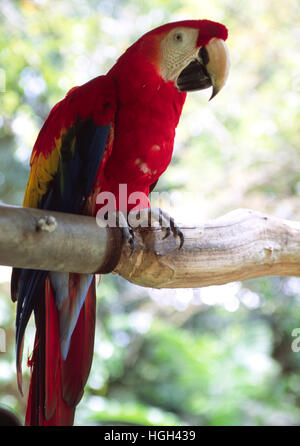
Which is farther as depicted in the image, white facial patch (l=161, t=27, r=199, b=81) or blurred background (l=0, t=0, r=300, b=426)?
blurred background (l=0, t=0, r=300, b=426)

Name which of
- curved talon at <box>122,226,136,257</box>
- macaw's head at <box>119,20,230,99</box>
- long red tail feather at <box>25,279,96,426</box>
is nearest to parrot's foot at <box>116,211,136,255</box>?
curved talon at <box>122,226,136,257</box>

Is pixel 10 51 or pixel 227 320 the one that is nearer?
pixel 10 51

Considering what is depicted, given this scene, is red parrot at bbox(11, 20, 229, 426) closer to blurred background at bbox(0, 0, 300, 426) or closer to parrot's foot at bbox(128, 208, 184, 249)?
parrot's foot at bbox(128, 208, 184, 249)

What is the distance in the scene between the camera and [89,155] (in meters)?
0.82

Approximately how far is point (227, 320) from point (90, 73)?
212 cm

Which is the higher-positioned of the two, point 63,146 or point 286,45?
point 286,45

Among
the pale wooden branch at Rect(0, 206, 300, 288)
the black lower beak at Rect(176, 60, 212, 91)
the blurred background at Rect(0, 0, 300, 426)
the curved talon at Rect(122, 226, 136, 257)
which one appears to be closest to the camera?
the pale wooden branch at Rect(0, 206, 300, 288)

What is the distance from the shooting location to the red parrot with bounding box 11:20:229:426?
2.67ft

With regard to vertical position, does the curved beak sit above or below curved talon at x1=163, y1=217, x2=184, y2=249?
above

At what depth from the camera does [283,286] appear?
2502 mm

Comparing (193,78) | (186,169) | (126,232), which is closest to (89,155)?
(126,232)

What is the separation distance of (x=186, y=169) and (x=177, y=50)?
145cm

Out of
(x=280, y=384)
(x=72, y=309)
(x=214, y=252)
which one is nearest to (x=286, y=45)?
(x=214, y=252)
